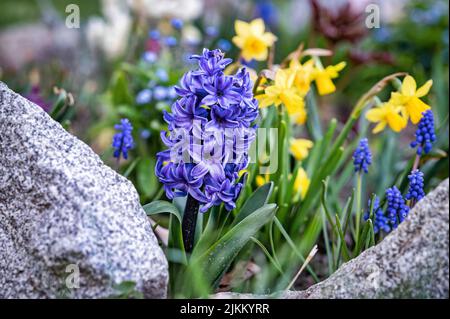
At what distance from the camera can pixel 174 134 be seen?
170 cm

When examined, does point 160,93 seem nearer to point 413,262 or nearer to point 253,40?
point 253,40

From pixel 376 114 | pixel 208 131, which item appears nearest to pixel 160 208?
pixel 208 131

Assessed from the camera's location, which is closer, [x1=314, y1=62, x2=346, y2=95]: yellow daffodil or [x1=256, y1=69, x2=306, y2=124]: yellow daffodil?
[x1=256, y1=69, x2=306, y2=124]: yellow daffodil

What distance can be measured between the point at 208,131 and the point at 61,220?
45 cm

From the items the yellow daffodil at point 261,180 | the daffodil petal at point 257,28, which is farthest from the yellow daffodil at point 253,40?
the yellow daffodil at point 261,180

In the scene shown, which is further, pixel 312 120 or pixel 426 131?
pixel 312 120

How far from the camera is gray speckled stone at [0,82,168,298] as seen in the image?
1.52 m

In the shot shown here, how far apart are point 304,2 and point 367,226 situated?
177 inches

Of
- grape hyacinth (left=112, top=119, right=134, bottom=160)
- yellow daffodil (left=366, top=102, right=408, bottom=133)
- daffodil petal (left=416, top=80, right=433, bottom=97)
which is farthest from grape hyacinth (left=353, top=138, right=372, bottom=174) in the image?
grape hyacinth (left=112, top=119, right=134, bottom=160)

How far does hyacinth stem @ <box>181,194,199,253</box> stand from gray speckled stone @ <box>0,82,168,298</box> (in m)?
0.18

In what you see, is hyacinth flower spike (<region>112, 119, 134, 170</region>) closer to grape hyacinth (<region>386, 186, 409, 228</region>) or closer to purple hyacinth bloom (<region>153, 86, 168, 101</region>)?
purple hyacinth bloom (<region>153, 86, 168, 101</region>)

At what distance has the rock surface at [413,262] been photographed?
1499mm

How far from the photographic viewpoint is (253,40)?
248cm

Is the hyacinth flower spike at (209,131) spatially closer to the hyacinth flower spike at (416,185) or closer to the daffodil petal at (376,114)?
the hyacinth flower spike at (416,185)
